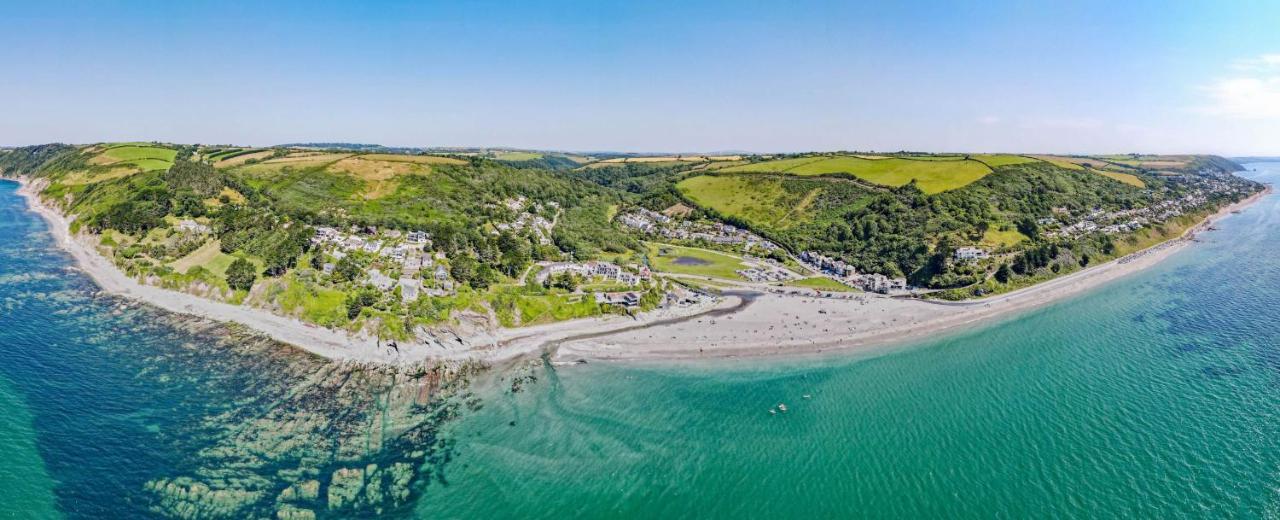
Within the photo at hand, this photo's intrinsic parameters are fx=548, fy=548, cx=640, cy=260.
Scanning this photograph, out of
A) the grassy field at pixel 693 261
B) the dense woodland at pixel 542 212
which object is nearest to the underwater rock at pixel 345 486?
the dense woodland at pixel 542 212

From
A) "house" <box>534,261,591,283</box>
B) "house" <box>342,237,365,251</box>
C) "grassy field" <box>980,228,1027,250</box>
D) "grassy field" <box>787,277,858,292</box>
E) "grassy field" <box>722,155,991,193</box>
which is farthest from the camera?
"grassy field" <box>722,155,991,193</box>

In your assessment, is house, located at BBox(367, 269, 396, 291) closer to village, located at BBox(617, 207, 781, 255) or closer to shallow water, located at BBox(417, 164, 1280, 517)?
shallow water, located at BBox(417, 164, 1280, 517)

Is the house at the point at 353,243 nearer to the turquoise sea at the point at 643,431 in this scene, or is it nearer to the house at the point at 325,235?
the house at the point at 325,235

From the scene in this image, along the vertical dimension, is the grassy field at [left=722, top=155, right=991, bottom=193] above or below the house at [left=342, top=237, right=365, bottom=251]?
above

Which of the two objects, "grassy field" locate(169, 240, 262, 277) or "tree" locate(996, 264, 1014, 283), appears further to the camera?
"tree" locate(996, 264, 1014, 283)

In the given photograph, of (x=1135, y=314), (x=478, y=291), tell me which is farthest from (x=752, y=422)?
(x=1135, y=314)

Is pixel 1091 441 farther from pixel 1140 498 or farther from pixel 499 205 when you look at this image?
pixel 499 205

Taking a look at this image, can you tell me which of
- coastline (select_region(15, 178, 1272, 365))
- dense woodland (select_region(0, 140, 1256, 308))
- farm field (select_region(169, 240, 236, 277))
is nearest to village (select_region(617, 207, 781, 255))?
dense woodland (select_region(0, 140, 1256, 308))
